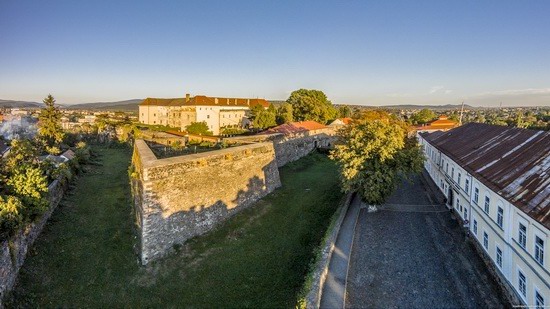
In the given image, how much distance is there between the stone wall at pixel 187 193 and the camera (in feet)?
44.3

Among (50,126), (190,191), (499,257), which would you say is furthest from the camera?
(50,126)

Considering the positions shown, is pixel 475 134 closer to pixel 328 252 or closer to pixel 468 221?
pixel 468 221

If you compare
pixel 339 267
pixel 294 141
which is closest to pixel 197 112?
pixel 294 141

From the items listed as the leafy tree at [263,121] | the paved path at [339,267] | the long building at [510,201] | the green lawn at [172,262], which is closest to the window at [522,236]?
the long building at [510,201]

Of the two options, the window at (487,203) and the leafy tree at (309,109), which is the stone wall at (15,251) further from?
the leafy tree at (309,109)

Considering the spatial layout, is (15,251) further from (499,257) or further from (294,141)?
(294,141)

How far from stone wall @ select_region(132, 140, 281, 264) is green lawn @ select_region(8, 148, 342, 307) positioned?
25.7 inches

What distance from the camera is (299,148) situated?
111 ft

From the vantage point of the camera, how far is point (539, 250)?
9.53m

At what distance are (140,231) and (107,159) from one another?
2208 cm

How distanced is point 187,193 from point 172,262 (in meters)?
3.02

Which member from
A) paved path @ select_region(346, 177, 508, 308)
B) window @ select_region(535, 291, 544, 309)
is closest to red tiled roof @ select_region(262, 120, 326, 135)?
paved path @ select_region(346, 177, 508, 308)

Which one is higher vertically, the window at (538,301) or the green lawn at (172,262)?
the window at (538,301)

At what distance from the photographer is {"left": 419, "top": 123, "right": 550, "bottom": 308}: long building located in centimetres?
966
